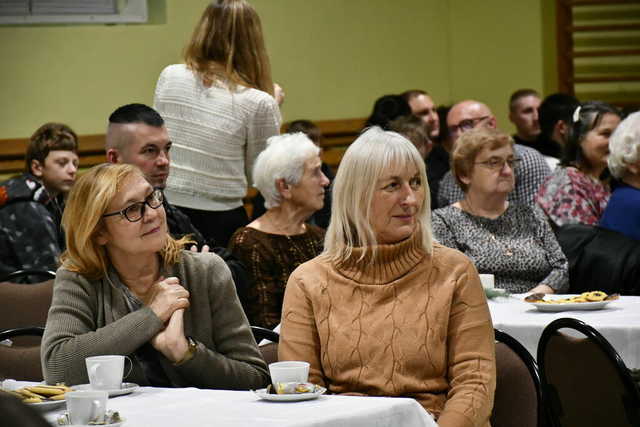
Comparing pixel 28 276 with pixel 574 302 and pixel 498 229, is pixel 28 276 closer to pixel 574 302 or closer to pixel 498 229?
pixel 498 229

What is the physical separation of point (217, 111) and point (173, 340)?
6.31 ft

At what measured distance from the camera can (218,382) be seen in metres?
2.45

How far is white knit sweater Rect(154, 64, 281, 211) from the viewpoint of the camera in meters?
4.19

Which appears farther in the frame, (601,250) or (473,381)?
(601,250)

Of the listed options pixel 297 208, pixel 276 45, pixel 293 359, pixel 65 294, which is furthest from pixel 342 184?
pixel 276 45

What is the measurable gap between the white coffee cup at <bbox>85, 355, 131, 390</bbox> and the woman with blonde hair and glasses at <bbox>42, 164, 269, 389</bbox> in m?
0.22

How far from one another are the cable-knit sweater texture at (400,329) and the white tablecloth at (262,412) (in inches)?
15.5

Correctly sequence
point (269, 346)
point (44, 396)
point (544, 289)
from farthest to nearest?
point (544, 289) < point (269, 346) < point (44, 396)

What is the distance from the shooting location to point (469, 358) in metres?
2.37

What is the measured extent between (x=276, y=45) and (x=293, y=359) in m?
5.00

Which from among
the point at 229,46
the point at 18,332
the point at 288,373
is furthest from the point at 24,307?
the point at 288,373

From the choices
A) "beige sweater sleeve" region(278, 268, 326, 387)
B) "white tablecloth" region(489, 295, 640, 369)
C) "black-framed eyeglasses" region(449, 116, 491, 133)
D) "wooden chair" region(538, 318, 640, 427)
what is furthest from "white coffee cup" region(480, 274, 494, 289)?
"black-framed eyeglasses" region(449, 116, 491, 133)

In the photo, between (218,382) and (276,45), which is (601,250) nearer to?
(218,382)

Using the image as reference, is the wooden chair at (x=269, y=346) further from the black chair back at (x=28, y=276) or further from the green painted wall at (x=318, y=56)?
the green painted wall at (x=318, y=56)
